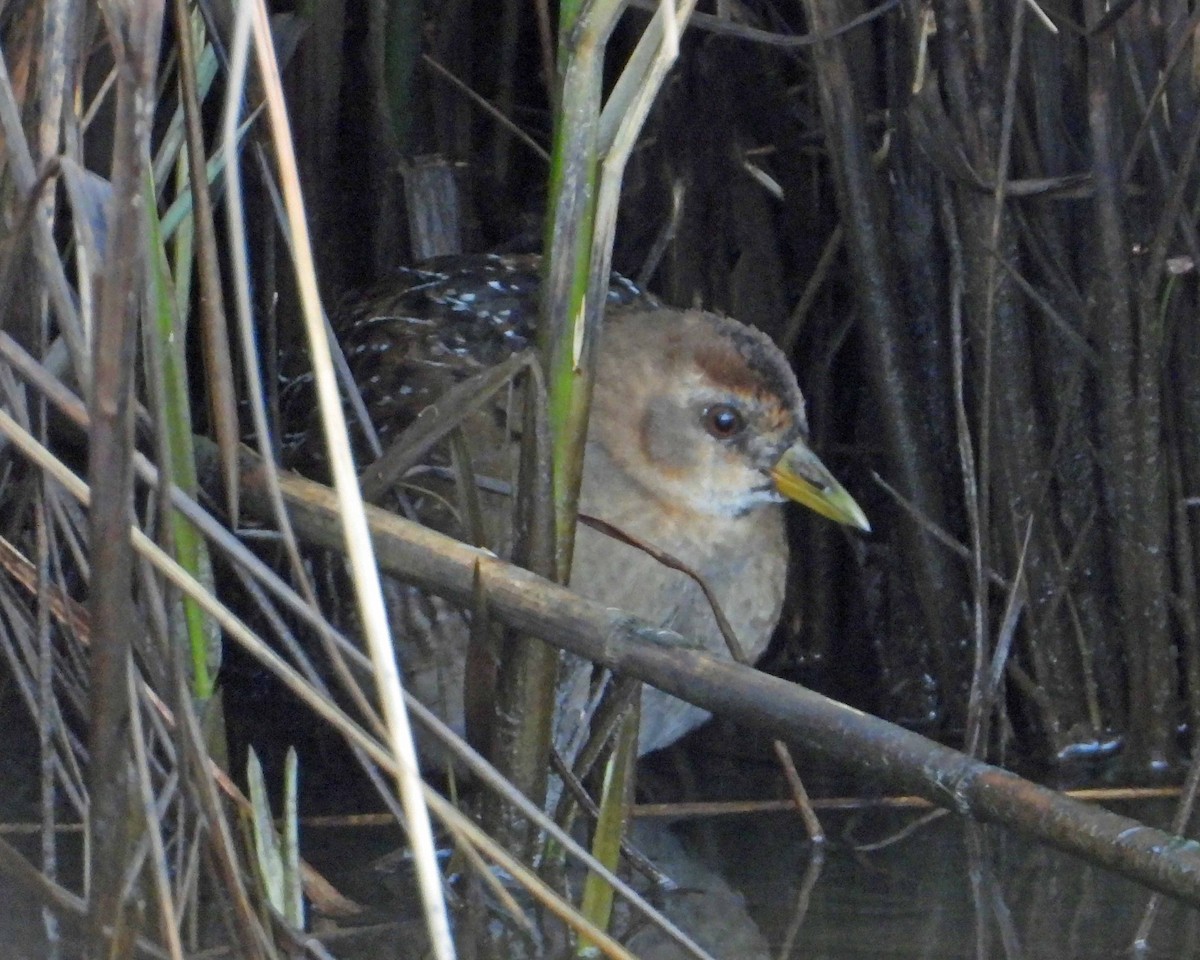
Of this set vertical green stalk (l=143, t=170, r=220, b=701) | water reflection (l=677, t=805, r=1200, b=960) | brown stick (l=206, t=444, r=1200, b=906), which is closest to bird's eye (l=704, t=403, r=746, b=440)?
water reflection (l=677, t=805, r=1200, b=960)

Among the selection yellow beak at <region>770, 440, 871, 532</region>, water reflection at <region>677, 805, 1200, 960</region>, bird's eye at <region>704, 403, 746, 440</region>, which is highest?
bird's eye at <region>704, 403, 746, 440</region>

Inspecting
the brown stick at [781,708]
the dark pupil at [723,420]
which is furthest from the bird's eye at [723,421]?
the brown stick at [781,708]

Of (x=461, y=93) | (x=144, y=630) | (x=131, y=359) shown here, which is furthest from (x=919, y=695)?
(x=131, y=359)

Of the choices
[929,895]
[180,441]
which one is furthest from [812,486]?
[180,441]

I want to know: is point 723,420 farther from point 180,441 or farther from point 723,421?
point 180,441

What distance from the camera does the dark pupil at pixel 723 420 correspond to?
7.83ft

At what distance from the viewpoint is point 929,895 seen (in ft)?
6.57

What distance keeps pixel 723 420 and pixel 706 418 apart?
3 cm

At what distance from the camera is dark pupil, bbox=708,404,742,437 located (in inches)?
94.0

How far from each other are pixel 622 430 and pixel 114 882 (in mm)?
1231

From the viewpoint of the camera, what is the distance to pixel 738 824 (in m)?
2.25

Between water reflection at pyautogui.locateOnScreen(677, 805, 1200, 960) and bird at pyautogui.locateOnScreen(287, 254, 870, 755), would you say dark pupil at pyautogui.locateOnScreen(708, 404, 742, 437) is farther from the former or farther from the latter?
water reflection at pyautogui.locateOnScreen(677, 805, 1200, 960)

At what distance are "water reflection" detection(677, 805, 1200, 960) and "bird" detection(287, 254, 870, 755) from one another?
0.25 meters

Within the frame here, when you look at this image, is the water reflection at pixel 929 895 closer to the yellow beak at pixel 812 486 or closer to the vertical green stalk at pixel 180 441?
the yellow beak at pixel 812 486
